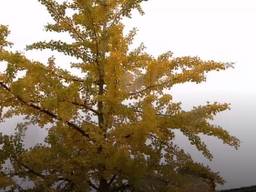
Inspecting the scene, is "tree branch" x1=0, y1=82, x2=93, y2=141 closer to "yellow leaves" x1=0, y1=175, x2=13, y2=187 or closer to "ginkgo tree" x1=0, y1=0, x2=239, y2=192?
"ginkgo tree" x1=0, y1=0, x2=239, y2=192

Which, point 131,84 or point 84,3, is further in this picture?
point 131,84

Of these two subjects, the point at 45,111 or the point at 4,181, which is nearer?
the point at 4,181

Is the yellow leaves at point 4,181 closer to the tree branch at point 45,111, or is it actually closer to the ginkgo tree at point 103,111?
the ginkgo tree at point 103,111

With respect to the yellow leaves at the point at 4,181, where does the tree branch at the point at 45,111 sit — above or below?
above

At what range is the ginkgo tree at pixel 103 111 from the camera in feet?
24.3

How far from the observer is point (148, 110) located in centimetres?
720

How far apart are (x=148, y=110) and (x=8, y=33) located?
9.75ft

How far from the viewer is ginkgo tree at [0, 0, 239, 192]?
24.3 ft

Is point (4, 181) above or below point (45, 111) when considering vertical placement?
below

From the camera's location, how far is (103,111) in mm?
7727

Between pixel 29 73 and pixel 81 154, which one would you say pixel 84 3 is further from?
pixel 81 154

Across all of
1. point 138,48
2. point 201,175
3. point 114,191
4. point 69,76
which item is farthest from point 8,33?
point 201,175

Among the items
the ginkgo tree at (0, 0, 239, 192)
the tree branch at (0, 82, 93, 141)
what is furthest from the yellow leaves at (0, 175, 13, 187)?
the tree branch at (0, 82, 93, 141)

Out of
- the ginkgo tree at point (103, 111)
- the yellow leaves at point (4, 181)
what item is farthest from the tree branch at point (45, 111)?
the yellow leaves at point (4, 181)
